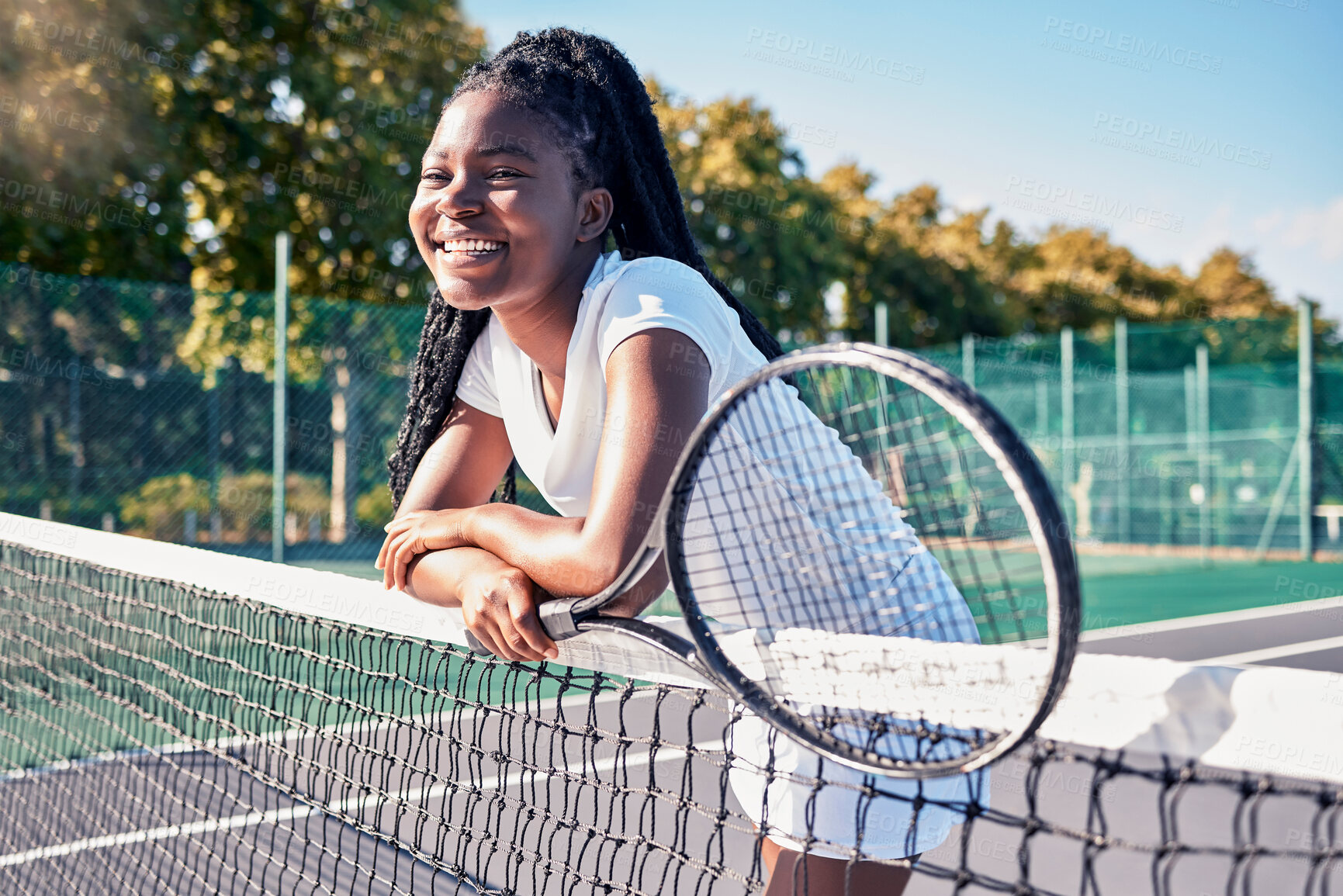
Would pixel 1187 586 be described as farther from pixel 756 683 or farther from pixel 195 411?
pixel 756 683

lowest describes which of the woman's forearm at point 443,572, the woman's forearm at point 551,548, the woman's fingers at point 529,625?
the woman's fingers at point 529,625

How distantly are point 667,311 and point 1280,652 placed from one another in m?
8.23

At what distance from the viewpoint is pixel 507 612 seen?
52.0 inches

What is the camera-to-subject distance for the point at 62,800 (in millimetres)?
3984

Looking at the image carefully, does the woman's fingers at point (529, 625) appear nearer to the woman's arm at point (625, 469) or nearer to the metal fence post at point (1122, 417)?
the woman's arm at point (625, 469)

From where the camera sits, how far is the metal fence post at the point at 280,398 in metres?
7.34

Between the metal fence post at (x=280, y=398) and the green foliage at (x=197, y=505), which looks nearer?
the metal fence post at (x=280, y=398)

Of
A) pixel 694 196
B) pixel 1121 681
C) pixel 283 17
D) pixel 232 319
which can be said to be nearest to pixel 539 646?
pixel 1121 681

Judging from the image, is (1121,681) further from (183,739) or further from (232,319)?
(232,319)

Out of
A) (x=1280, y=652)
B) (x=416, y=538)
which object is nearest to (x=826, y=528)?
(x=416, y=538)

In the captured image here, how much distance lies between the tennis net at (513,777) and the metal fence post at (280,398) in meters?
1.25

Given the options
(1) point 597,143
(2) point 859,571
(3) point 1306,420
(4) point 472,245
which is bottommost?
(2) point 859,571

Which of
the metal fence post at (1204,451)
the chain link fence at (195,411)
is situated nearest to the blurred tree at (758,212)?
the metal fence post at (1204,451)

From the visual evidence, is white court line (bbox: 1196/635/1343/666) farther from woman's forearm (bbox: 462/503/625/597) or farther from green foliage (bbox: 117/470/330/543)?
woman's forearm (bbox: 462/503/625/597)
